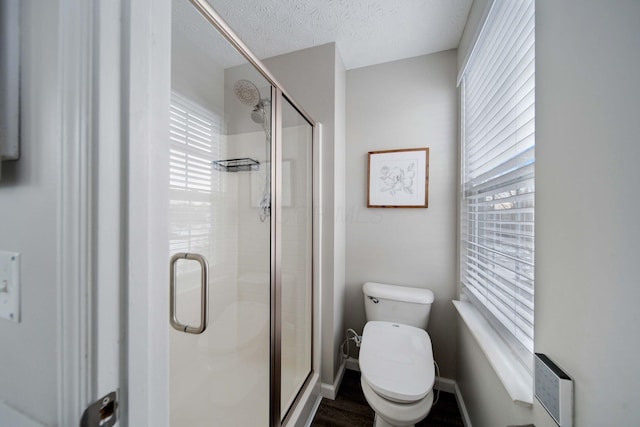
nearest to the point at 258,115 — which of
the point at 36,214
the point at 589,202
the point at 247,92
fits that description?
the point at 247,92

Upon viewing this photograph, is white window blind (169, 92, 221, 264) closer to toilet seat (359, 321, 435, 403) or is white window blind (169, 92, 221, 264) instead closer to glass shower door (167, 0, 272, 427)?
glass shower door (167, 0, 272, 427)

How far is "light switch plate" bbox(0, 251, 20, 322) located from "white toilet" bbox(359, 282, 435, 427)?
1187 millimetres

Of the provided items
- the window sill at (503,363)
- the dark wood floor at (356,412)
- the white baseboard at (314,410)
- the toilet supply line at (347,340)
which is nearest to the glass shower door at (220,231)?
the white baseboard at (314,410)

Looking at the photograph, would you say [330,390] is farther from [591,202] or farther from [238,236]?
[591,202]

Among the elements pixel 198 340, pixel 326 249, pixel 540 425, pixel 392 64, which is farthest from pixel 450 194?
pixel 198 340

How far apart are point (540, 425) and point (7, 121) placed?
1.41 metres

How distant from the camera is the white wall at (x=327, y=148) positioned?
1.53 metres

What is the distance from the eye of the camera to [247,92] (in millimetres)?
1371

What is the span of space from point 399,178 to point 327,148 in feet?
1.89

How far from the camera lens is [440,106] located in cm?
159

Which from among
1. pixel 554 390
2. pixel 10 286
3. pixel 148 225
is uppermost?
pixel 148 225

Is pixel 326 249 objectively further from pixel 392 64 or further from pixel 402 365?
pixel 392 64

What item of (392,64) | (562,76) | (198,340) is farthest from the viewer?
(392,64)

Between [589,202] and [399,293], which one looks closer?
[589,202]
